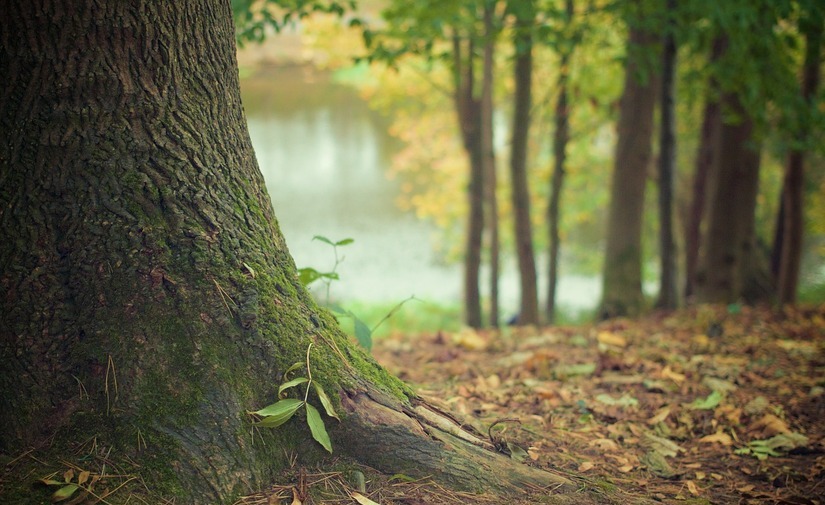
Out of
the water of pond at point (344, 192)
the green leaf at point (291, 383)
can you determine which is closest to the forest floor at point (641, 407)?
the green leaf at point (291, 383)

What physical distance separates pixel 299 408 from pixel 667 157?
233 inches

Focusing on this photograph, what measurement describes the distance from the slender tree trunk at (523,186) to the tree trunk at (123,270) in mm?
6513

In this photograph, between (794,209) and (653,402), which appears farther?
(794,209)

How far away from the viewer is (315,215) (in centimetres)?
2208

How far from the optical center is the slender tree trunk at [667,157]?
689 cm

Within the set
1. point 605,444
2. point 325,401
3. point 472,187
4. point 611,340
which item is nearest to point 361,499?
point 325,401

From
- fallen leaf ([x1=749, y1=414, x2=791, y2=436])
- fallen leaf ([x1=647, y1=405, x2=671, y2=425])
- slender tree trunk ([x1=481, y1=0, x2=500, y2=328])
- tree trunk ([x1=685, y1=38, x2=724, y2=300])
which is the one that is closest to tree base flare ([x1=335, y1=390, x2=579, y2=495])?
fallen leaf ([x1=647, y1=405, x2=671, y2=425])

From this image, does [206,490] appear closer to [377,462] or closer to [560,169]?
[377,462]

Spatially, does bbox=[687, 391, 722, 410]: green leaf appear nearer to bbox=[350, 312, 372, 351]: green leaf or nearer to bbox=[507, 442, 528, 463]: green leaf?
bbox=[507, 442, 528, 463]: green leaf

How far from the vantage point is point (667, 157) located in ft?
23.2

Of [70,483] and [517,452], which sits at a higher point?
[70,483]

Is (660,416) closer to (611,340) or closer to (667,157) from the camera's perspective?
(611,340)

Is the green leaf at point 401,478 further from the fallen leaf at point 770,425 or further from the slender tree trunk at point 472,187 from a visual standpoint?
the slender tree trunk at point 472,187

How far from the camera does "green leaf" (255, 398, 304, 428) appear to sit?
205 centimetres
